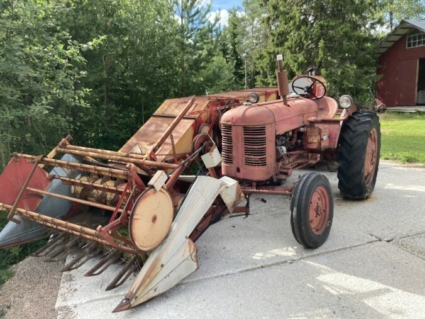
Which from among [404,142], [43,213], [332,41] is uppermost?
[332,41]

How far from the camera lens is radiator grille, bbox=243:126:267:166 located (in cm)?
377

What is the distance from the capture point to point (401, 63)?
19.9m

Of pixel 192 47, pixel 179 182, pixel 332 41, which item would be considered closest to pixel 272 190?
pixel 179 182

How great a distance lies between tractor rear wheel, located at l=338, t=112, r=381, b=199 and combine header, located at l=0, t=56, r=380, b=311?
0.01 m

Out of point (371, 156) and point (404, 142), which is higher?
point (371, 156)

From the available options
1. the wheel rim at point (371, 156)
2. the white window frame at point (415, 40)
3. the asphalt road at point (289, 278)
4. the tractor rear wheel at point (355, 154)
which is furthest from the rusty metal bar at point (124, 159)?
the white window frame at point (415, 40)

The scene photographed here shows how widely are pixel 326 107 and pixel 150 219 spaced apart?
10.5 feet

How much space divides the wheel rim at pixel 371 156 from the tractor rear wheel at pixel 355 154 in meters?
0.06

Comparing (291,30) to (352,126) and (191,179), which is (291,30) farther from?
(191,179)

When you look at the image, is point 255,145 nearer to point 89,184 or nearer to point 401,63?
point 89,184

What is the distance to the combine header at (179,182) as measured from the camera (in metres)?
2.82

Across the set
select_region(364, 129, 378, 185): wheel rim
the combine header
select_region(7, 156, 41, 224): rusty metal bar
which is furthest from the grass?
select_region(7, 156, 41, 224): rusty metal bar

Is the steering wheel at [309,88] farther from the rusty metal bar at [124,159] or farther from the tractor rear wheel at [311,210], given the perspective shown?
the rusty metal bar at [124,159]

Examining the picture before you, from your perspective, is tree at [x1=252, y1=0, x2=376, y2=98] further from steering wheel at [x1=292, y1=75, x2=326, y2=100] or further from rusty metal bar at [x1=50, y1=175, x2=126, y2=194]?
rusty metal bar at [x1=50, y1=175, x2=126, y2=194]
